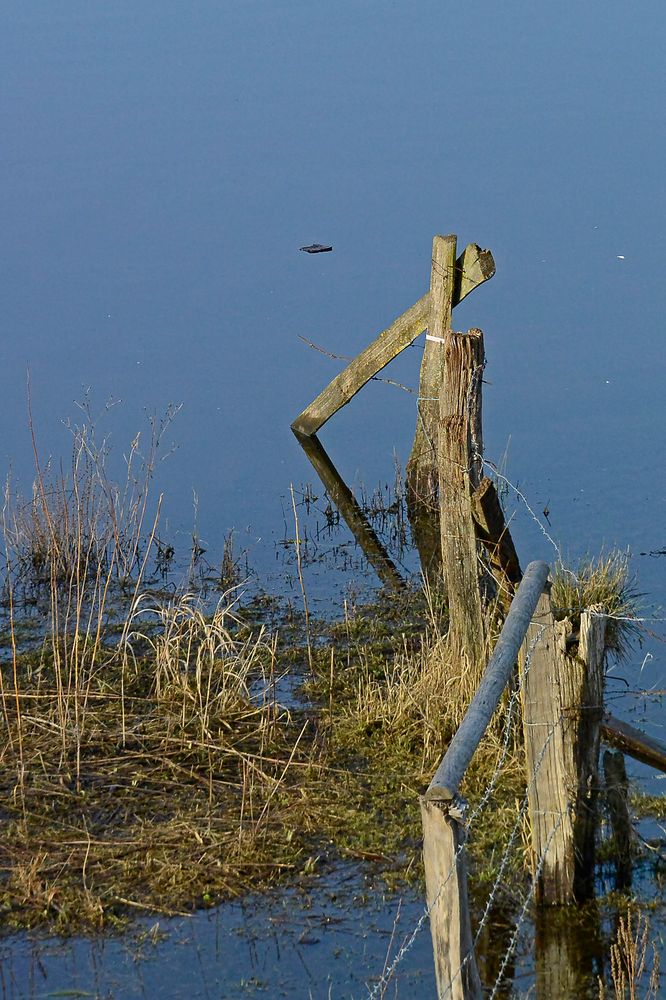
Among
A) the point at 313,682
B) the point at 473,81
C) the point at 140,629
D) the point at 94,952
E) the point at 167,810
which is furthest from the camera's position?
the point at 473,81

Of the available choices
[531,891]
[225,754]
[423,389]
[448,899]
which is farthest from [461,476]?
[423,389]

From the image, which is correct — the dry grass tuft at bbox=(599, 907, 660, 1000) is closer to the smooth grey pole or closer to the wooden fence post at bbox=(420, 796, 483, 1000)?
the smooth grey pole

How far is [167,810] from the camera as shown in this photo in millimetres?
6281

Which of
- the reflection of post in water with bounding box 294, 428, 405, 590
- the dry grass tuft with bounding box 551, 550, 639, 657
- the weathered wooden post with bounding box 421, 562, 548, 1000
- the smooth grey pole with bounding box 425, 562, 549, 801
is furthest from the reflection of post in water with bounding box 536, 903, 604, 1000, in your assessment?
the reflection of post in water with bounding box 294, 428, 405, 590

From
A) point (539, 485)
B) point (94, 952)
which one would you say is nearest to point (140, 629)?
point (94, 952)

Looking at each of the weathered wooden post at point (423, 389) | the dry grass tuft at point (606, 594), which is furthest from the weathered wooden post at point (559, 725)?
the weathered wooden post at point (423, 389)

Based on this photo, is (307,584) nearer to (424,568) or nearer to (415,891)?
(424,568)

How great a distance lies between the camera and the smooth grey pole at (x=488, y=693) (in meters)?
3.41

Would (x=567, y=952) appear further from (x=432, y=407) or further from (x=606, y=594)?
(x=432, y=407)

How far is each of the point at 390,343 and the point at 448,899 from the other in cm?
831

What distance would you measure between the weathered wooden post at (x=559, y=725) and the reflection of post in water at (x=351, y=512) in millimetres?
4525

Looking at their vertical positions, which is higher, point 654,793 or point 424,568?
point 424,568

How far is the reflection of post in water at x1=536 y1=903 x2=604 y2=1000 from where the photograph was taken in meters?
5.10

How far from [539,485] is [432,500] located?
150 centimetres
